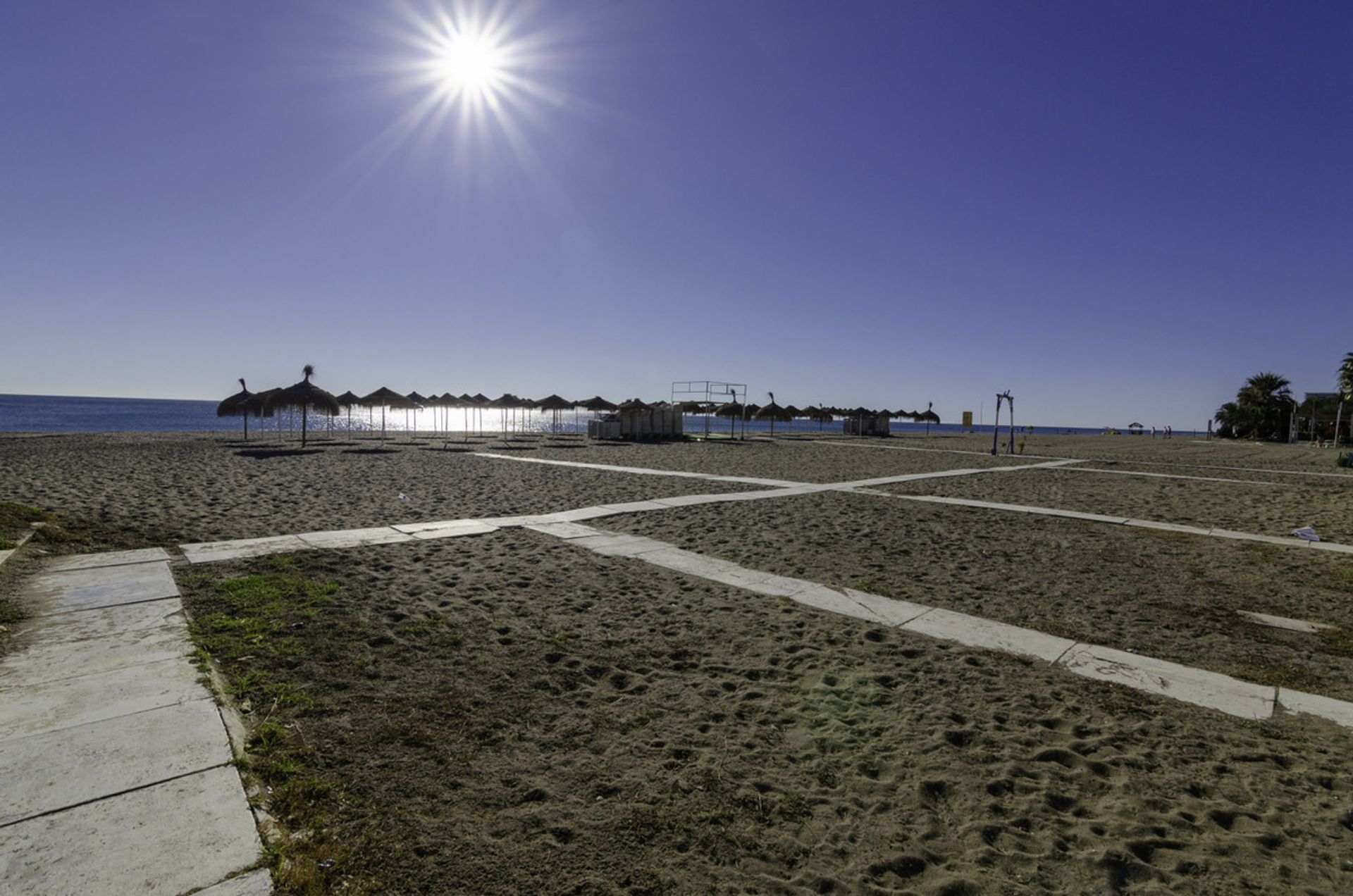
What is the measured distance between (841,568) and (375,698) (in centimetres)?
499

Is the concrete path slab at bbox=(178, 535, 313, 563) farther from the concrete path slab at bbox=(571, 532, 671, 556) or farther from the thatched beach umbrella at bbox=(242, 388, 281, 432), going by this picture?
the thatched beach umbrella at bbox=(242, 388, 281, 432)

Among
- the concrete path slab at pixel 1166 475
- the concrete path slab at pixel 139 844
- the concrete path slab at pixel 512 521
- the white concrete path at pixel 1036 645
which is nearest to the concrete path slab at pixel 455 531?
the concrete path slab at pixel 512 521

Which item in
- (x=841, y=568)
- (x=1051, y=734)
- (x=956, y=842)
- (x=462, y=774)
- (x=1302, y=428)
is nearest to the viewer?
(x=956, y=842)

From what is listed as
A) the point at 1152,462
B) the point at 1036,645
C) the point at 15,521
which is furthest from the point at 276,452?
the point at 1152,462

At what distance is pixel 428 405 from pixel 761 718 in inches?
1534

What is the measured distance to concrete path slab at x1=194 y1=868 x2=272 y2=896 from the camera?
2072mm

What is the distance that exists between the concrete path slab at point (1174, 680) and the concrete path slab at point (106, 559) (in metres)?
8.71

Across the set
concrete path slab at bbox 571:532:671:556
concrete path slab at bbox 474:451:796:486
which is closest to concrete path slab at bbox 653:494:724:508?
concrete path slab at bbox 474:451:796:486

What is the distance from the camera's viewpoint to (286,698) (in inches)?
141

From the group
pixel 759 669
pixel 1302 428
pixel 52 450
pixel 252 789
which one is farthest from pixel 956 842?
pixel 1302 428

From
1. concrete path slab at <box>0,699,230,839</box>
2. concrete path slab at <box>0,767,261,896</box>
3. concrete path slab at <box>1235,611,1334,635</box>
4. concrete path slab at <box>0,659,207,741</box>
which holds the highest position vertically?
concrete path slab at <box>0,659,207,741</box>

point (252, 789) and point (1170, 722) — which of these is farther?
point (1170, 722)

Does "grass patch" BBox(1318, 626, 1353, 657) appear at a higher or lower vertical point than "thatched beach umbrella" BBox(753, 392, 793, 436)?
lower

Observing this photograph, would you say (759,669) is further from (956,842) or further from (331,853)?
(331,853)
